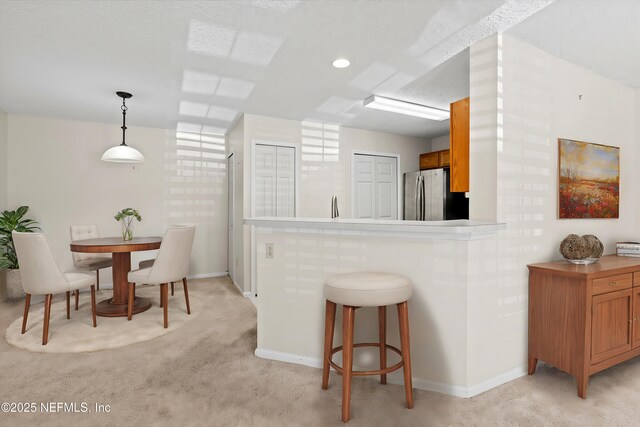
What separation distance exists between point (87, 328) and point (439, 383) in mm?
3117

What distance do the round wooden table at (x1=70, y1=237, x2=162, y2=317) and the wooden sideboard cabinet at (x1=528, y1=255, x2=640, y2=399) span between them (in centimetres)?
347

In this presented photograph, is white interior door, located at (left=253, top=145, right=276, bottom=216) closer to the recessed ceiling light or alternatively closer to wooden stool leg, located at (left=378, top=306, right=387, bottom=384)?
the recessed ceiling light

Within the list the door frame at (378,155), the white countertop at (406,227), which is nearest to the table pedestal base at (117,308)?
the white countertop at (406,227)

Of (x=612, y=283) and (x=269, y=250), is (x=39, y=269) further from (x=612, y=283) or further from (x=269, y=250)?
(x=612, y=283)

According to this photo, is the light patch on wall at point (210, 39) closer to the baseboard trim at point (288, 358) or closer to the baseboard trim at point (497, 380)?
the baseboard trim at point (288, 358)

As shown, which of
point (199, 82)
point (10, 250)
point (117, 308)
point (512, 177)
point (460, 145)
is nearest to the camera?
point (512, 177)

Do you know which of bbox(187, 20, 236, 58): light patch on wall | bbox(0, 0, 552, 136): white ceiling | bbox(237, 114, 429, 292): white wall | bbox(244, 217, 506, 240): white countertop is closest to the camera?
bbox(244, 217, 506, 240): white countertop

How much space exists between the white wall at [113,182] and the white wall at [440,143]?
3.62 meters

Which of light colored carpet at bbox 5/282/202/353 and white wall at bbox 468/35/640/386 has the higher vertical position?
white wall at bbox 468/35/640/386

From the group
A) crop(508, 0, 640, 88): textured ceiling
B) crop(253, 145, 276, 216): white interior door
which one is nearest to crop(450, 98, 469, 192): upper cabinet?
crop(508, 0, 640, 88): textured ceiling

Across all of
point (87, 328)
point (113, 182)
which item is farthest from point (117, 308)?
point (113, 182)

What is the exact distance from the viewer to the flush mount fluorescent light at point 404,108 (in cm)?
377

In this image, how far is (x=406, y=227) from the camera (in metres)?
2.05

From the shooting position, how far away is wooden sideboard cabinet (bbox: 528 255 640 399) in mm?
2023
